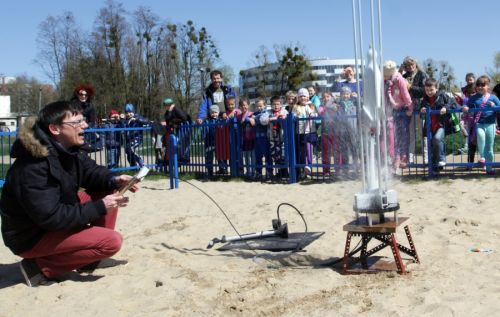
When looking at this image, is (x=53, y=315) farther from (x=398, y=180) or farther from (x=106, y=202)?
(x=398, y=180)

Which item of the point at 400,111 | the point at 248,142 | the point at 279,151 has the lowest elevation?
the point at 279,151

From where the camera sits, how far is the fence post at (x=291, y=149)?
981 centimetres

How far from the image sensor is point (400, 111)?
907 centimetres

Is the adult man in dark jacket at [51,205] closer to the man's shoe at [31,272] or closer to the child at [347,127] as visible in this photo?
the man's shoe at [31,272]

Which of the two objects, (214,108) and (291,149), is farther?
(214,108)

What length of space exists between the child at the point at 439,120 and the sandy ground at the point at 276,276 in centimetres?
192

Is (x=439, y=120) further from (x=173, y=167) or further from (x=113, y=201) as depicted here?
(x=113, y=201)

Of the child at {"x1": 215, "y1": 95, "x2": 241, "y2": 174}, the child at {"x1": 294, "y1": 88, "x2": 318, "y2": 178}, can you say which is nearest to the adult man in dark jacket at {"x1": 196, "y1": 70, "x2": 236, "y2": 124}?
the child at {"x1": 215, "y1": 95, "x2": 241, "y2": 174}

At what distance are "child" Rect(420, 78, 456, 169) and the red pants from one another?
6314 millimetres

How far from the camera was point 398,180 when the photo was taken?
29.5 ft

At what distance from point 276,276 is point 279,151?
602 cm

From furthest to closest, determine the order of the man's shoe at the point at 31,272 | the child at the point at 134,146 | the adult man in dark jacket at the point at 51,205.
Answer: the child at the point at 134,146
the man's shoe at the point at 31,272
the adult man in dark jacket at the point at 51,205

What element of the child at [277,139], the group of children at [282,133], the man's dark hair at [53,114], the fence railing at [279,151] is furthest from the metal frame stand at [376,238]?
the child at [277,139]

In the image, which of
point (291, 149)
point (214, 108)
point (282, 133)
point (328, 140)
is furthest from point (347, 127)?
point (214, 108)
